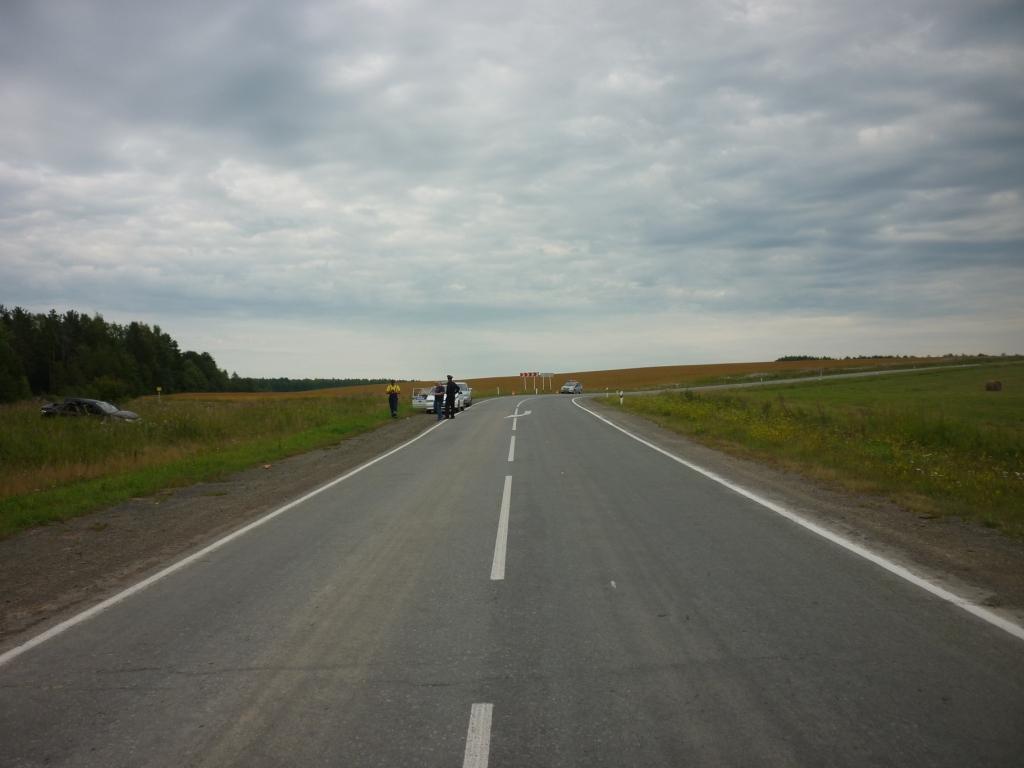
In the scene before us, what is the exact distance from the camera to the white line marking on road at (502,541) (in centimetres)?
610

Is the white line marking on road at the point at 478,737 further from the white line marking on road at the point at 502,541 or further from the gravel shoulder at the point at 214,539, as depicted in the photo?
the gravel shoulder at the point at 214,539

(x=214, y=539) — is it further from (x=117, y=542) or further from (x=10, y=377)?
(x=10, y=377)

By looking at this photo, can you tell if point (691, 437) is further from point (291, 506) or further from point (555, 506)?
point (291, 506)

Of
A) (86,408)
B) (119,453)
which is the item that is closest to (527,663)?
(119,453)

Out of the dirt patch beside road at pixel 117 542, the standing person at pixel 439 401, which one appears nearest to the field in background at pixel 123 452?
the dirt patch beside road at pixel 117 542

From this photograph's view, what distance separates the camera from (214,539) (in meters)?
8.05

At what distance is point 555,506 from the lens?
936cm

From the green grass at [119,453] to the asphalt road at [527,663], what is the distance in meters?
5.73

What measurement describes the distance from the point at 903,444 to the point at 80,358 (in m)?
94.7

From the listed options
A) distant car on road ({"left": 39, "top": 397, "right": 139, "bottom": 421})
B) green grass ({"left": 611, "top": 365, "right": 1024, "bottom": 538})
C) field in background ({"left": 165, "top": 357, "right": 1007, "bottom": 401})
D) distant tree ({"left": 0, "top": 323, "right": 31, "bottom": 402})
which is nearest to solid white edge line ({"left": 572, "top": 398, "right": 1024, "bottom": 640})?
green grass ({"left": 611, "top": 365, "right": 1024, "bottom": 538})

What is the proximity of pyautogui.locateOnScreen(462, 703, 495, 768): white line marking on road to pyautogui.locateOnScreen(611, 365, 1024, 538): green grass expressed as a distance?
22.1 ft

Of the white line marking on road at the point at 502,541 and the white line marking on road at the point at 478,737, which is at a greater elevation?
the white line marking on road at the point at 502,541

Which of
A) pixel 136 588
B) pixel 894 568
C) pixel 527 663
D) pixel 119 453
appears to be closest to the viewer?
pixel 527 663

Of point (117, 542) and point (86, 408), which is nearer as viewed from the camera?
point (117, 542)
